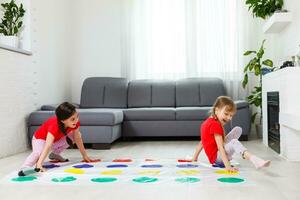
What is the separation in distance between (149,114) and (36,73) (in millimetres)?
1470

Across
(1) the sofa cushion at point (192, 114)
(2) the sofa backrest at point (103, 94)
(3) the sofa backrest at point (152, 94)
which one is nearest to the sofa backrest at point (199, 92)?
(3) the sofa backrest at point (152, 94)

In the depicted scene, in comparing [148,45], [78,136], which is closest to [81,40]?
[148,45]

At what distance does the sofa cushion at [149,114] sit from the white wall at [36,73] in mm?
1105

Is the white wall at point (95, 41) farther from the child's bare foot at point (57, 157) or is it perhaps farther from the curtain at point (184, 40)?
the child's bare foot at point (57, 157)

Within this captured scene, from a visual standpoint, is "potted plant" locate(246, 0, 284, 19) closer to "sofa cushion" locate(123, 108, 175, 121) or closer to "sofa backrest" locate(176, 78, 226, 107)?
"sofa backrest" locate(176, 78, 226, 107)

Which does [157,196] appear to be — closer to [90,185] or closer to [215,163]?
[90,185]

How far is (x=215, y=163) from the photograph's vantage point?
3000 mm

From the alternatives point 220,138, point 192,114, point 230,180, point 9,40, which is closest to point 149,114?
point 192,114

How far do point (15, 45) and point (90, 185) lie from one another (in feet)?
8.33

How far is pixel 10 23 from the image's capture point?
4.35 m

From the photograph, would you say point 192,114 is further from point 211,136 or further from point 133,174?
point 133,174

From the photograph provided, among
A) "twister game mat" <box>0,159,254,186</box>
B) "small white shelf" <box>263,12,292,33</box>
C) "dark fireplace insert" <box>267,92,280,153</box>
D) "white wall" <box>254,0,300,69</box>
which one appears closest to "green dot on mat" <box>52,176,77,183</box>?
"twister game mat" <box>0,159,254,186</box>

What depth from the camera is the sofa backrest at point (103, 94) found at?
216 inches

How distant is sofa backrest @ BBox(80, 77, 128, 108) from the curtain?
38 centimetres
